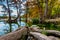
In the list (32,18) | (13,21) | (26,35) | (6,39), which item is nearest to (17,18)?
(13,21)

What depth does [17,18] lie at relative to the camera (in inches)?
253

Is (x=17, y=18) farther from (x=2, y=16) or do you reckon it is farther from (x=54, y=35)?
(x=54, y=35)

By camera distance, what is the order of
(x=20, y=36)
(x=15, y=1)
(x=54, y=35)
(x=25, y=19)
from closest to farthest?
(x=20, y=36) < (x=54, y=35) < (x=15, y=1) < (x=25, y=19)

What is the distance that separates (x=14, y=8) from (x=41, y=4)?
66.7 inches

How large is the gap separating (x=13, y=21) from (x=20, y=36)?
2875 millimetres

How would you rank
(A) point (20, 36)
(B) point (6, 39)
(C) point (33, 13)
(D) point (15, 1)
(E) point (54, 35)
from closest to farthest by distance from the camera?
1. (B) point (6, 39)
2. (A) point (20, 36)
3. (E) point (54, 35)
4. (D) point (15, 1)
5. (C) point (33, 13)

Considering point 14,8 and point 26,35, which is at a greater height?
point 14,8

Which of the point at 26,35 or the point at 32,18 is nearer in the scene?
the point at 26,35

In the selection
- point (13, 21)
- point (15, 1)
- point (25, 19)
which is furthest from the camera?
point (25, 19)

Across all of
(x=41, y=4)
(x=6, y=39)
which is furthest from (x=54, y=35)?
(x=41, y=4)

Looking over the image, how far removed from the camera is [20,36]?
3.56 meters

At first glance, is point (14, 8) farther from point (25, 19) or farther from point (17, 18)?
point (25, 19)

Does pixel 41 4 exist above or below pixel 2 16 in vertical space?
above

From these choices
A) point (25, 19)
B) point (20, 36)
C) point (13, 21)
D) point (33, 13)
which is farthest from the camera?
point (33, 13)
